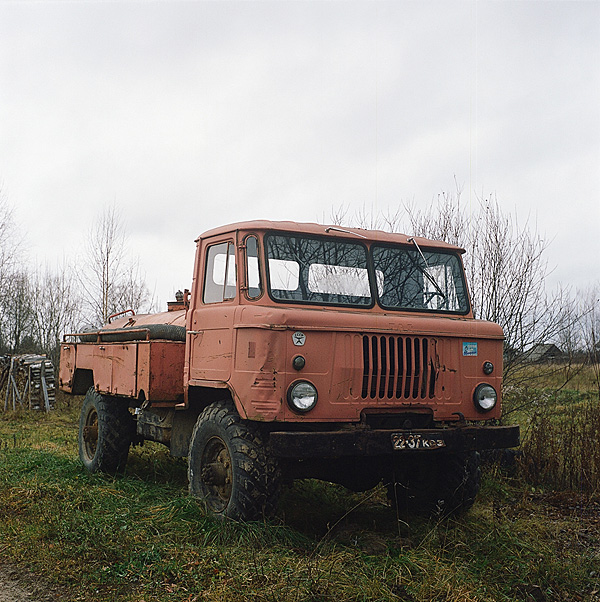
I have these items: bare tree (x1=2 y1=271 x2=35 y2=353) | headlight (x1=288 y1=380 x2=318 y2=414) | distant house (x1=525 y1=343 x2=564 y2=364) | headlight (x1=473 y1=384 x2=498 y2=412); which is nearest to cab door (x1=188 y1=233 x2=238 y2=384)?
headlight (x1=288 y1=380 x2=318 y2=414)

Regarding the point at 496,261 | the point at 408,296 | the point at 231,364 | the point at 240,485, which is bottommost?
the point at 240,485

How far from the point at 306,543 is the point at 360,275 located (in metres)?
2.34

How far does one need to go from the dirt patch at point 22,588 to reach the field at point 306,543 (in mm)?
61

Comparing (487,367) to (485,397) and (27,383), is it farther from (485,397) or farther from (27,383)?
(27,383)

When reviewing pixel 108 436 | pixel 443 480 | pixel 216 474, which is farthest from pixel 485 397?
pixel 108 436

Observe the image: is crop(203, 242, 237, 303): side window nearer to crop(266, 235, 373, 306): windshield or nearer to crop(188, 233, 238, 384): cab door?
crop(188, 233, 238, 384): cab door

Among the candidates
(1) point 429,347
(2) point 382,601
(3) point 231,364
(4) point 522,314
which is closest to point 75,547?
(3) point 231,364

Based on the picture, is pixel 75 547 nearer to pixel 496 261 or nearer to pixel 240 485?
pixel 240 485

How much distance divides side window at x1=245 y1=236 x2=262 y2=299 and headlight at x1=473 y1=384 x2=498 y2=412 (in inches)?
82.0

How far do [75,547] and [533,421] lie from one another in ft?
18.2

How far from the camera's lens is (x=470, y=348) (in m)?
6.05

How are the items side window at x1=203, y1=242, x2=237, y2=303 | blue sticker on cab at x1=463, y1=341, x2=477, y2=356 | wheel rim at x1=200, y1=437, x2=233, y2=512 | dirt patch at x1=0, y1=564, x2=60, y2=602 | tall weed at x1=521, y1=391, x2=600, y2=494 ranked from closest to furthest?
dirt patch at x1=0, y1=564, x2=60, y2=602
wheel rim at x1=200, y1=437, x2=233, y2=512
blue sticker on cab at x1=463, y1=341, x2=477, y2=356
side window at x1=203, y1=242, x2=237, y2=303
tall weed at x1=521, y1=391, x2=600, y2=494

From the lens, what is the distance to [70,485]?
23.9 feet

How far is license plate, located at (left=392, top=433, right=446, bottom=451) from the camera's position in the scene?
529 cm
